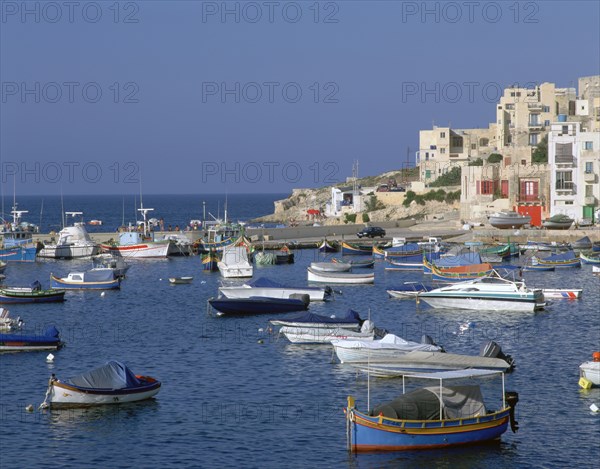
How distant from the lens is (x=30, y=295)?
56.6 meters

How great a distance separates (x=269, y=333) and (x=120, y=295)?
20553 mm

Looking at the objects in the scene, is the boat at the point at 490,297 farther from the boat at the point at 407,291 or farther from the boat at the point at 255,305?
the boat at the point at 255,305

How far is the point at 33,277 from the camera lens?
75.8 m

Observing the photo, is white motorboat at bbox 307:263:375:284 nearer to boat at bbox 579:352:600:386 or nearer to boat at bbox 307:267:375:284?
boat at bbox 307:267:375:284

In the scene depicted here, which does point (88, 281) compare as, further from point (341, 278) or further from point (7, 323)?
point (7, 323)

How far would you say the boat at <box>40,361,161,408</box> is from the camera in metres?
31.2

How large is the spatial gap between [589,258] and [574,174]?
24481mm

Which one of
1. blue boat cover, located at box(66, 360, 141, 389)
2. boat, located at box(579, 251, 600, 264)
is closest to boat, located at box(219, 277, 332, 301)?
blue boat cover, located at box(66, 360, 141, 389)

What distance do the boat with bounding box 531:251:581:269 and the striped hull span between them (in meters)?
49.4

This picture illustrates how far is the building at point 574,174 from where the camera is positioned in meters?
99.1

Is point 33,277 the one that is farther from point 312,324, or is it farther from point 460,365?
point 460,365

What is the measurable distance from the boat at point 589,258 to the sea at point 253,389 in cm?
1879

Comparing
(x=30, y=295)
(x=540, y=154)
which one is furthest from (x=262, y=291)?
(x=540, y=154)

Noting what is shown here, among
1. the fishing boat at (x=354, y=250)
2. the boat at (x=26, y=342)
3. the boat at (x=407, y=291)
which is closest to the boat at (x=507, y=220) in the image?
the fishing boat at (x=354, y=250)
